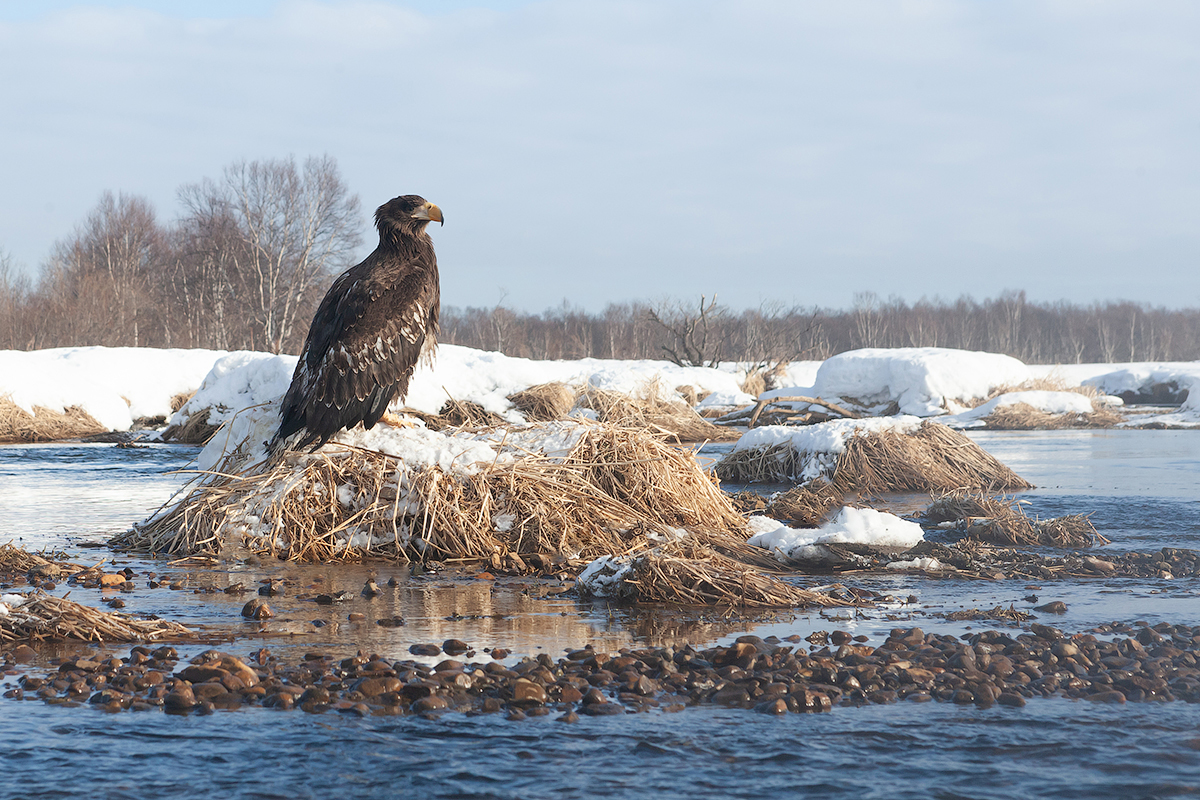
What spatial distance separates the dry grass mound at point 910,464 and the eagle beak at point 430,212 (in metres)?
6.47

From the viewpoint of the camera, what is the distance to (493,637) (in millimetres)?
5145

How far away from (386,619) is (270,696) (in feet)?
4.89

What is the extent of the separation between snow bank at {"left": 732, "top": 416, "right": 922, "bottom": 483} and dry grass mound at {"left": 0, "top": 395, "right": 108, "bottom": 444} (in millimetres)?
15408

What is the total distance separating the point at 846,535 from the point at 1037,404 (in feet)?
68.5

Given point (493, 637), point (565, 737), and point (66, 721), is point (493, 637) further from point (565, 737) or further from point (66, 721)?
point (66, 721)

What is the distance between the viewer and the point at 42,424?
2191cm

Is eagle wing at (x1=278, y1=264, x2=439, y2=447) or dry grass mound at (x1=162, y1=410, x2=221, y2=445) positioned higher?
eagle wing at (x1=278, y1=264, x2=439, y2=447)

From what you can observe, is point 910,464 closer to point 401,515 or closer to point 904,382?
point 401,515

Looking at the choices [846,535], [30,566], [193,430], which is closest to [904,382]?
[193,430]

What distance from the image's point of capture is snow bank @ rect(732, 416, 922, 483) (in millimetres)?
13109

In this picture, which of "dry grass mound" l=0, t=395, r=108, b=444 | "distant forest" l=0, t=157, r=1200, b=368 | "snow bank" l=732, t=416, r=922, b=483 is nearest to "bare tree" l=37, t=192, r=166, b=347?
"distant forest" l=0, t=157, r=1200, b=368

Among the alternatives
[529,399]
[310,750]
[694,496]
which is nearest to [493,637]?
[310,750]

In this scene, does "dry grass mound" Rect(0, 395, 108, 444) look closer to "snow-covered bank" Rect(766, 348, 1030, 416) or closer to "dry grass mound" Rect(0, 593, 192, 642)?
"snow-covered bank" Rect(766, 348, 1030, 416)

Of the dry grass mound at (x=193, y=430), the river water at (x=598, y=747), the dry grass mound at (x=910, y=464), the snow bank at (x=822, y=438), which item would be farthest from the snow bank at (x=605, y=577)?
the dry grass mound at (x=193, y=430)
